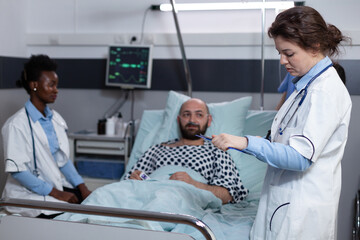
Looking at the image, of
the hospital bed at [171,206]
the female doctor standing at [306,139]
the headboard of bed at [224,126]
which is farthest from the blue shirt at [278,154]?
the headboard of bed at [224,126]

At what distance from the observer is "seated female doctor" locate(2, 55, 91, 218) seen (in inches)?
101

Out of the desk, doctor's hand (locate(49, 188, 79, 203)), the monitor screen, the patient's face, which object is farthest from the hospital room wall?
doctor's hand (locate(49, 188, 79, 203))

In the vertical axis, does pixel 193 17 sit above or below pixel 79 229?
above

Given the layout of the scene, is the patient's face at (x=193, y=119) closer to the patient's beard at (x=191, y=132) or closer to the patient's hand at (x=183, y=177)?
the patient's beard at (x=191, y=132)

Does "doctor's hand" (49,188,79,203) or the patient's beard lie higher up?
the patient's beard

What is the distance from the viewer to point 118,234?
1.51 metres

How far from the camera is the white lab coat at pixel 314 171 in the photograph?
157cm

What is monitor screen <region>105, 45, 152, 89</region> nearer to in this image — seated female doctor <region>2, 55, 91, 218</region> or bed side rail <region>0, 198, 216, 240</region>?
seated female doctor <region>2, 55, 91, 218</region>

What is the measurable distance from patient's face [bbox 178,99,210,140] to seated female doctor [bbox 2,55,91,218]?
2.58ft

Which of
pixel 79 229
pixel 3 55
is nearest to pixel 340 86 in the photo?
pixel 79 229

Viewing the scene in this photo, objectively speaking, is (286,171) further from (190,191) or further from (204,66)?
(204,66)

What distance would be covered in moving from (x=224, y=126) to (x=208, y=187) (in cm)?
64

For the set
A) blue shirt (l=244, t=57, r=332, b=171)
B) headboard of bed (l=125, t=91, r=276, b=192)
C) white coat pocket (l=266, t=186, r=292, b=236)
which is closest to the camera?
blue shirt (l=244, t=57, r=332, b=171)

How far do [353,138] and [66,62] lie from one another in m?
2.47
